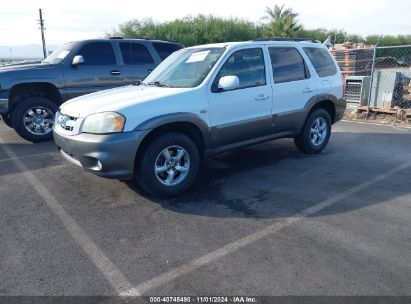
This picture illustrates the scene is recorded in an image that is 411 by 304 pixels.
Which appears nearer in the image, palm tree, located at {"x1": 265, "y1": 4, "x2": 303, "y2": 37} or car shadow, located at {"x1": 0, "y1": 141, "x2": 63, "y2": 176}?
car shadow, located at {"x1": 0, "y1": 141, "x2": 63, "y2": 176}

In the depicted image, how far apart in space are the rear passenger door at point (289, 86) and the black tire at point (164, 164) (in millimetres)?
1535

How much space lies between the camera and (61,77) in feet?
23.4

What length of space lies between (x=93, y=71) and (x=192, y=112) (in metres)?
4.02

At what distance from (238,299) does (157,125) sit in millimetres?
2121

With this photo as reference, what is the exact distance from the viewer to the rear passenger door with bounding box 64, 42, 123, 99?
7.26m

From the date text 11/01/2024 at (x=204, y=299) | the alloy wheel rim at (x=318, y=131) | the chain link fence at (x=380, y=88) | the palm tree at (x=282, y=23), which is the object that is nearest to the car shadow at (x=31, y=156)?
the date text 11/01/2024 at (x=204, y=299)

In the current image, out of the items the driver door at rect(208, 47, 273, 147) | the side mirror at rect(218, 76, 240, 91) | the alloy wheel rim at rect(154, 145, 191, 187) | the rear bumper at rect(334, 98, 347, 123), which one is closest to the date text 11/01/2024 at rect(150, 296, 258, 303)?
the alloy wheel rim at rect(154, 145, 191, 187)

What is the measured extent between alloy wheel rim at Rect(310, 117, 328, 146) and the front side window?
→ 1548 mm

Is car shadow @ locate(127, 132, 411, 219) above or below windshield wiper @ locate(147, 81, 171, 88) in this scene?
below

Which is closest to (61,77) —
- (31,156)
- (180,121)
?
(31,156)

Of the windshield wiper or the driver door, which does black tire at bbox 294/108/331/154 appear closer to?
the driver door

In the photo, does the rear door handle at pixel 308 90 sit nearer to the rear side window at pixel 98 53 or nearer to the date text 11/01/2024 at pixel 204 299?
the date text 11/01/2024 at pixel 204 299

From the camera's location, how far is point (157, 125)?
4039 mm

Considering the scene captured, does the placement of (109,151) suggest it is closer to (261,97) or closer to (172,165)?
(172,165)
